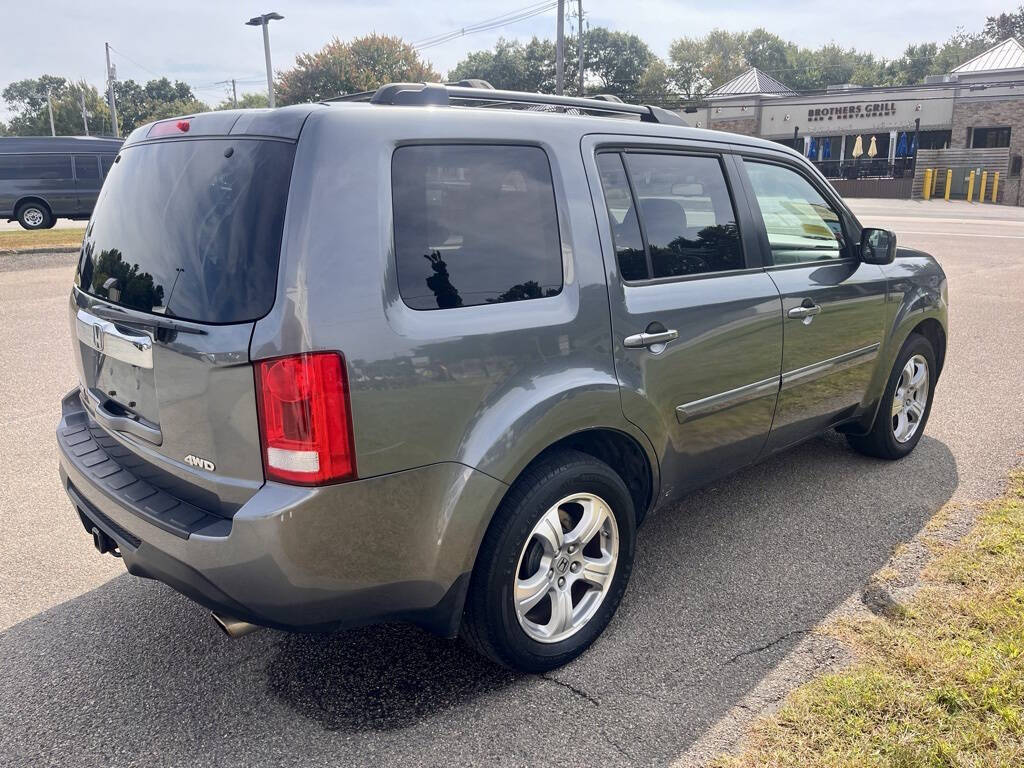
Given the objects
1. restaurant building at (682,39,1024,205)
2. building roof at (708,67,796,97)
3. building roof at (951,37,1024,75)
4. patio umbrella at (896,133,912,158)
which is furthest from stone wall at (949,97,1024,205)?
building roof at (708,67,796,97)

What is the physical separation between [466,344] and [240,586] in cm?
91

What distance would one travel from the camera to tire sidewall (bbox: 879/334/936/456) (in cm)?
455

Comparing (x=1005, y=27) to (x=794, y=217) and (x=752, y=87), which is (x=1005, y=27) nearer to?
(x=752, y=87)

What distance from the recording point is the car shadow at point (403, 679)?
244cm

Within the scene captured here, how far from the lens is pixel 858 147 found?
44.3m

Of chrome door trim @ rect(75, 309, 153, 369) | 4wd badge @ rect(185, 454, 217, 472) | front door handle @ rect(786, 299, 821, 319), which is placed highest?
chrome door trim @ rect(75, 309, 153, 369)

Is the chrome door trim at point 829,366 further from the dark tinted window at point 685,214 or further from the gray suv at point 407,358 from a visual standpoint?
the dark tinted window at point 685,214

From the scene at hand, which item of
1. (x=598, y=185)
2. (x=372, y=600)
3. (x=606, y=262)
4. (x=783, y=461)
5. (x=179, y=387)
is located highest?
(x=598, y=185)

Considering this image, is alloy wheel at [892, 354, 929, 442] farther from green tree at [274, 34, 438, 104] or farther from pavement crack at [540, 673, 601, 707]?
green tree at [274, 34, 438, 104]

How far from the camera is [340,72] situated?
6069 centimetres

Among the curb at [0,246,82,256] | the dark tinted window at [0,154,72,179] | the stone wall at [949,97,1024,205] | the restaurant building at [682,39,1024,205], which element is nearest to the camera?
the curb at [0,246,82,256]

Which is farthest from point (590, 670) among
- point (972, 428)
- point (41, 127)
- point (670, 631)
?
point (41, 127)

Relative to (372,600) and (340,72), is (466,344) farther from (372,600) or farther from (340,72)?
(340,72)

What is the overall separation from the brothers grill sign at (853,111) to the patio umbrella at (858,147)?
125cm
